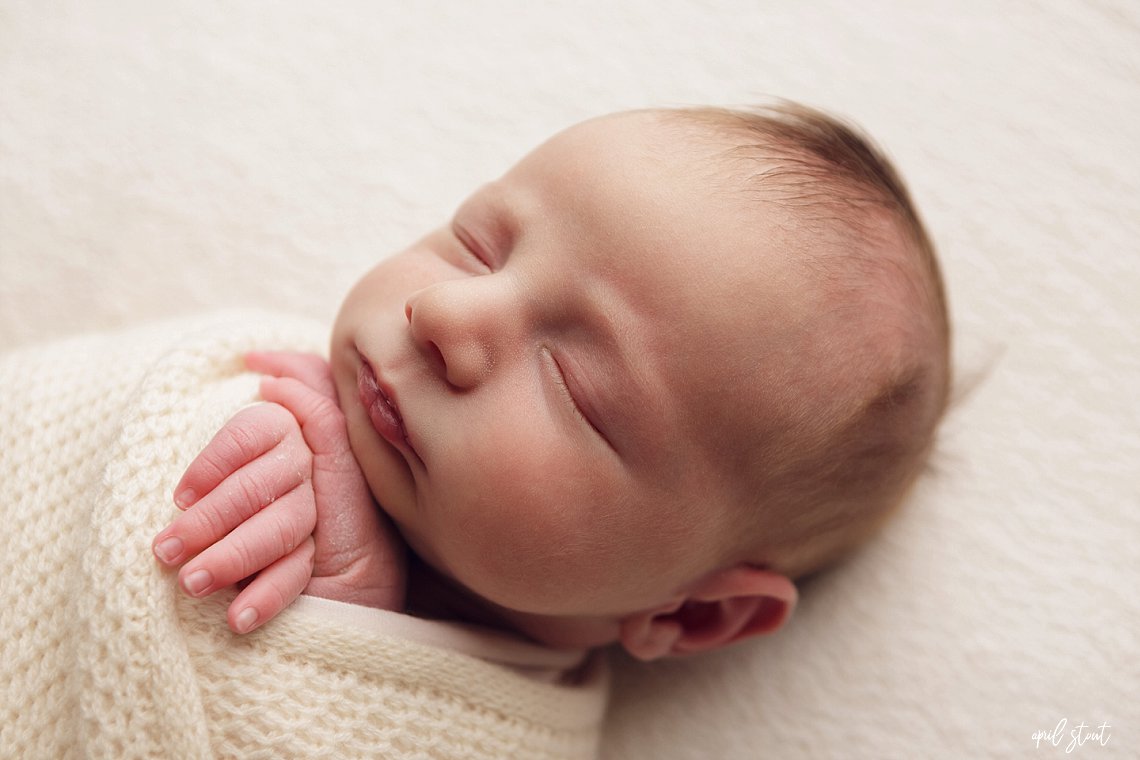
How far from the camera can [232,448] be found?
1.09m

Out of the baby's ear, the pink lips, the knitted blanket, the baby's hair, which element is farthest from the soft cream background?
the pink lips

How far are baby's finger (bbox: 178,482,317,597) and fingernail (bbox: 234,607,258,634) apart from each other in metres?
0.04

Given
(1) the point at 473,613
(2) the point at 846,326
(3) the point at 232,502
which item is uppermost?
(2) the point at 846,326

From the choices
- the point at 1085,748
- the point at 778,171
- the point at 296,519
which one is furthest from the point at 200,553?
the point at 1085,748

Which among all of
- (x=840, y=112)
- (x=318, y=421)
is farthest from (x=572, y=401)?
(x=840, y=112)

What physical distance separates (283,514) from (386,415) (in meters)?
0.16

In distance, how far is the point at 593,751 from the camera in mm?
1394

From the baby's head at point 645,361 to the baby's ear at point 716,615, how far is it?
6 cm

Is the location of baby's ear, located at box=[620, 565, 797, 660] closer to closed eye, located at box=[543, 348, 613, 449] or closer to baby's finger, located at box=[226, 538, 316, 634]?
closed eye, located at box=[543, 348, 613, 449]

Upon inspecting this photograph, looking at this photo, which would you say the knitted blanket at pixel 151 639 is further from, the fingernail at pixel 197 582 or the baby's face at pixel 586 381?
the baby's face at pixel 586 381

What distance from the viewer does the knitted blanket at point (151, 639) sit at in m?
1.02

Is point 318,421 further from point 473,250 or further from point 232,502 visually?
point 473,250

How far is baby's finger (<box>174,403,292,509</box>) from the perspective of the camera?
106cm

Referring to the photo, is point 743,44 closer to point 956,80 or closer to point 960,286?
point 956,80
